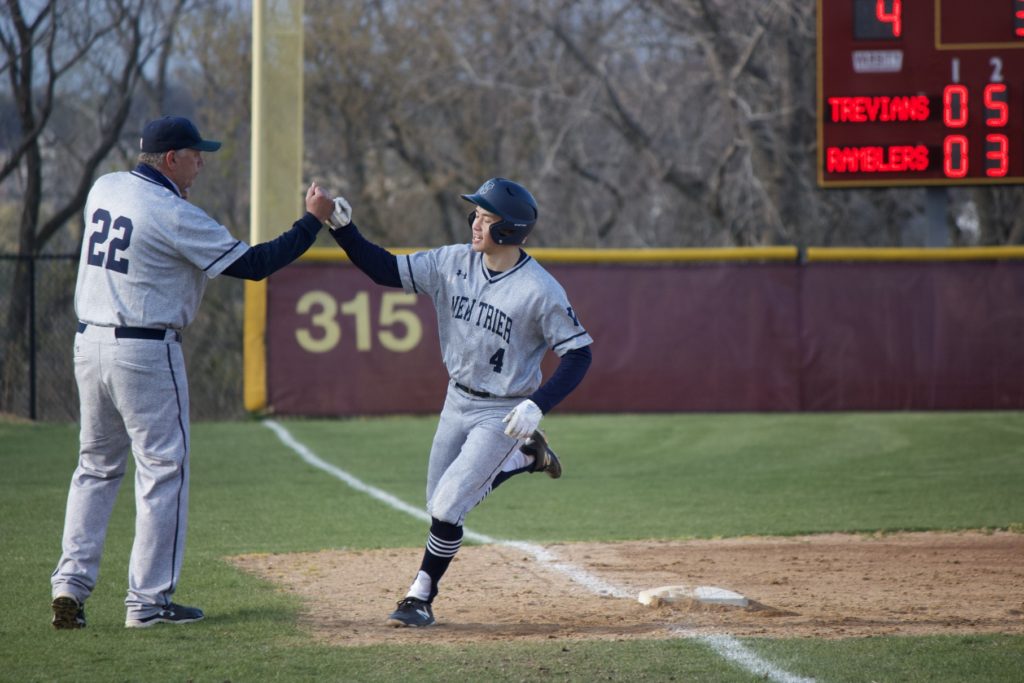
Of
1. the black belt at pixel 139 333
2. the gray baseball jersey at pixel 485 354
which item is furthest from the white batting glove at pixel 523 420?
→ the black belt at pixel 139 333

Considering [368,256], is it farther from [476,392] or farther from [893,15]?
[893,15]

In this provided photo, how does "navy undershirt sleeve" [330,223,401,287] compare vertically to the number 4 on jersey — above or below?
above

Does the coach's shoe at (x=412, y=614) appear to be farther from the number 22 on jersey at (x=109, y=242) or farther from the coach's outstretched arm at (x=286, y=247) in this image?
the number 22 on jersey at (x=109, y=242)

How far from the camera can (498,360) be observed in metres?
5.26

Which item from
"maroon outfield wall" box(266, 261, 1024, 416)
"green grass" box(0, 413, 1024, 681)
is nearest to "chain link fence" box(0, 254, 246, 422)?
"green grass" box(0, 413, 1024, 681)

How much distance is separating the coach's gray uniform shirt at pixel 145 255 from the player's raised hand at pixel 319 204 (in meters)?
0.32

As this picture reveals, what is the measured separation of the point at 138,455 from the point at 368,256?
1201 millimetres

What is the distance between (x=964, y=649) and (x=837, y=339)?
33.6 ft

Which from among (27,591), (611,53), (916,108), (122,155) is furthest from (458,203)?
(27,591)

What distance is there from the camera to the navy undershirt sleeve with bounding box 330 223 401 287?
17.5 ft

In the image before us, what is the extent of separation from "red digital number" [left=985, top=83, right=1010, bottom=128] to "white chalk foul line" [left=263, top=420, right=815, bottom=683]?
24.1 ft

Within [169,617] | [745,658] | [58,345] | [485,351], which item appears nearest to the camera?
[745,658]

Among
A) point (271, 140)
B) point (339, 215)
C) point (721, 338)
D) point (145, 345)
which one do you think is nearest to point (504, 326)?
point (339, 215)

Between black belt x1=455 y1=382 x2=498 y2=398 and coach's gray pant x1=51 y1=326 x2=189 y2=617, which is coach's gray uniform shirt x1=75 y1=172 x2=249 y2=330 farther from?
black belt x1=455 y1=382 x2=498 y2=398
